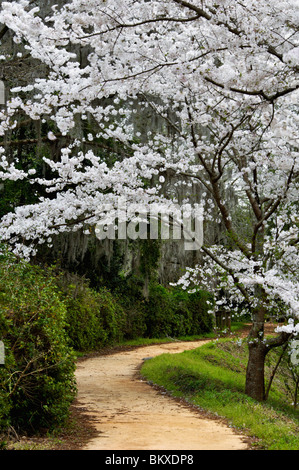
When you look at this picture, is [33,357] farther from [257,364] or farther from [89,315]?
[89,315]

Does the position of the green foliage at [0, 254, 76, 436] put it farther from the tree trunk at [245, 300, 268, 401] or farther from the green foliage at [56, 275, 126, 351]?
the green foliage at [56, 275, 126, 351]

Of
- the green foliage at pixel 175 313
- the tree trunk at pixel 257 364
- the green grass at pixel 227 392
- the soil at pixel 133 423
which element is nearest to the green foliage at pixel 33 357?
the soil at pixel 133 423

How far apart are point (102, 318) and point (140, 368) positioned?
130 inches

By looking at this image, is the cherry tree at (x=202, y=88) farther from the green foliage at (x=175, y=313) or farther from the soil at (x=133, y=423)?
the green foliage at (x=175, y=313)

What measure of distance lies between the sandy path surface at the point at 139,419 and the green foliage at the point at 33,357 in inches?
A: 23.1

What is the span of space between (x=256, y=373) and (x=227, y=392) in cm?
52

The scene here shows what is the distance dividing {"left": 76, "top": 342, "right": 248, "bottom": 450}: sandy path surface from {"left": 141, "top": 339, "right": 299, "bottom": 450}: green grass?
0.82ft

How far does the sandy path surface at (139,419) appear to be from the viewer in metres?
4.65

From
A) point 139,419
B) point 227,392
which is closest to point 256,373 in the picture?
point 227,392

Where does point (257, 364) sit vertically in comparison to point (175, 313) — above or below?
above

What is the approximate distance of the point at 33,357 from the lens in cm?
485

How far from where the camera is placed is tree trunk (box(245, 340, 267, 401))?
7.55m
